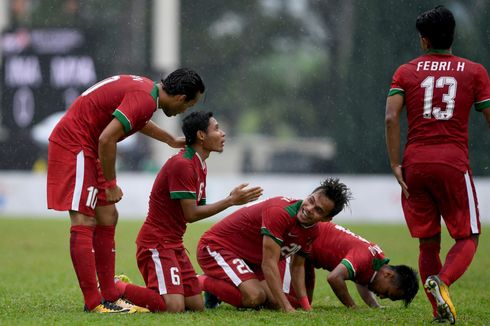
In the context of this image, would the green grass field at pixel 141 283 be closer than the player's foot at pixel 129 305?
Yes

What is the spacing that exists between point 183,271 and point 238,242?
0.55 m

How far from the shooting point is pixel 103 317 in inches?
265

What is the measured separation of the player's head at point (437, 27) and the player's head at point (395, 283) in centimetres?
183

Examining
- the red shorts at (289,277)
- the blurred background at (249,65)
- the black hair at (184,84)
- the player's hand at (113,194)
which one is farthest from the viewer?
the blurred background at (249,65)

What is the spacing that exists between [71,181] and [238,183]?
14.8 meters

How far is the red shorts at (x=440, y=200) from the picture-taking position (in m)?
6.76

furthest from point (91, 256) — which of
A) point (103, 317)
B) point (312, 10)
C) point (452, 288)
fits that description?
point (312, 10)

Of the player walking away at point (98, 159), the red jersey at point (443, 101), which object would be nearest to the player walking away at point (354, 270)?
the red jersey at point (443, 101)

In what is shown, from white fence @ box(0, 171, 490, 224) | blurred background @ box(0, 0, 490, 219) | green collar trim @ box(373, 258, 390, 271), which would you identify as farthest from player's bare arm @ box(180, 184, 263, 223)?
blurred background @ box(0, 0, 490, 219)

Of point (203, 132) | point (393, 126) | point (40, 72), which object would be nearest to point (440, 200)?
point (393, 126)

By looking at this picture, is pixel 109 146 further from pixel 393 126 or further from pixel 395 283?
pixel 395 283

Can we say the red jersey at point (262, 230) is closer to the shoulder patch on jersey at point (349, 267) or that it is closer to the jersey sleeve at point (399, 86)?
the shoulder patch on jersey at point (349, 267)

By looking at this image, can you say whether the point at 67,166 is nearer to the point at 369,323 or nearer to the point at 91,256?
the point at 91,256

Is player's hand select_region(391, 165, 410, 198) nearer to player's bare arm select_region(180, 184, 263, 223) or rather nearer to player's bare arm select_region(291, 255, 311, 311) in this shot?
player's bare arm select_region(180, 184, 263, 223)
